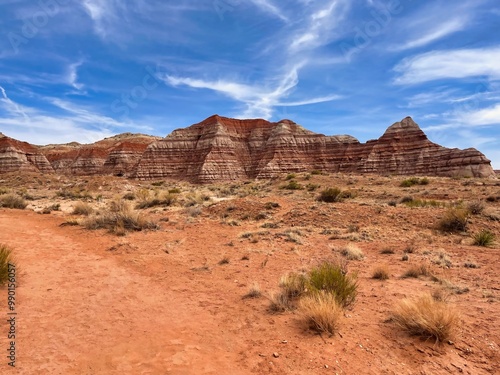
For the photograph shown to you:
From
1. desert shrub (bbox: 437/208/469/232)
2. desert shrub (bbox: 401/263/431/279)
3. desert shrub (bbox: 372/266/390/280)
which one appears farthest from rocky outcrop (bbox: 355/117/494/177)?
desert shrub (bbox: 372/266/390/280)

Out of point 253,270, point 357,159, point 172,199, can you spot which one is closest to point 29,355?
point 253,270

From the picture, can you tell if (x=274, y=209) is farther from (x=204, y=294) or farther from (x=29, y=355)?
(x=29, y=355)

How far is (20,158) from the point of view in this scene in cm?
7612

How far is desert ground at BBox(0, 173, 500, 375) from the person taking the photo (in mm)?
3947

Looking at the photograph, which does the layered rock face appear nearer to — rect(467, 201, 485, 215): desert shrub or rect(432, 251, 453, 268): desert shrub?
rect(467, 201, 485, 215): desert shrub

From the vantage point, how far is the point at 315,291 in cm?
521

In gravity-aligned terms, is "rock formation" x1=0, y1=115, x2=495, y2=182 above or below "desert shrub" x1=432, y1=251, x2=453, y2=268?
above

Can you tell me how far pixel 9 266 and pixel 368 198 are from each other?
1944 cm

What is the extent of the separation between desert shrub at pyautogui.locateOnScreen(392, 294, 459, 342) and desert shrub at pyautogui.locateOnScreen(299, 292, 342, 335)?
3.15 feet

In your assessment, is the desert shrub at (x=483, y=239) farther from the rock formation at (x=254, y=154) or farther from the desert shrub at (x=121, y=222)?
the rock formation at (x=254, y=154)

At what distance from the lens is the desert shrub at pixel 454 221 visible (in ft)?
38.2

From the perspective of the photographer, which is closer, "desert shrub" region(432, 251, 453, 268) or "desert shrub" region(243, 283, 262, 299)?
"desert shrub" region(243, 283, 262, 299)

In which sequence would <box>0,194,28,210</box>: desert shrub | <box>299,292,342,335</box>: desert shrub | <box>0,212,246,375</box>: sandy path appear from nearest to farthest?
<box>0,212,246,375</box>: sandy path
<box>299,292,342,335</box>: desert shrub
<box>0,194,28,210</box>: desert shrub

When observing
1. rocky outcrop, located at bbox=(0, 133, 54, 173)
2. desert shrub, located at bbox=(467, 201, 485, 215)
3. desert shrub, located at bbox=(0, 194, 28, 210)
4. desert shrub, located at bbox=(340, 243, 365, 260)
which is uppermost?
rocky outcrop, located at bbox=(0, 133, 54, 173)
